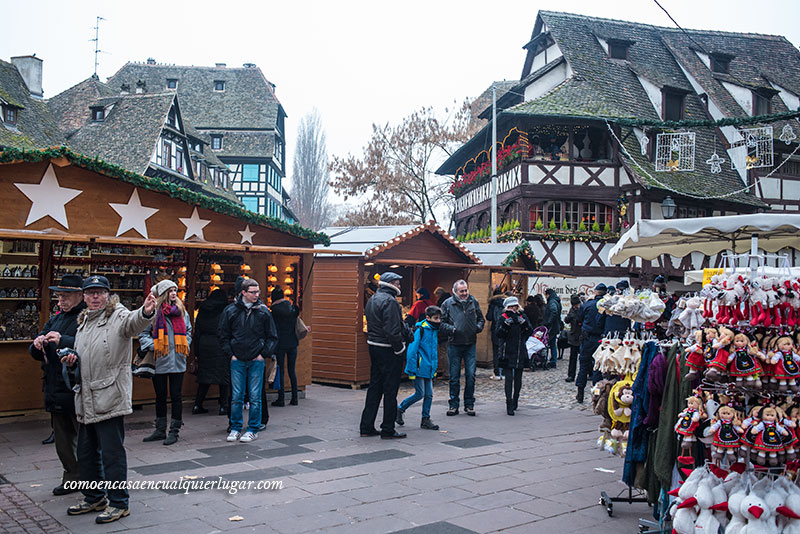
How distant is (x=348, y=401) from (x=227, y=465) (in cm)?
454

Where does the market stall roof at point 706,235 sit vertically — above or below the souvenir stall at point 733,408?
above

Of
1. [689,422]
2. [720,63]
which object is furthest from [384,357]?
[720,63]

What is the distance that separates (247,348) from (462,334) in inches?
129

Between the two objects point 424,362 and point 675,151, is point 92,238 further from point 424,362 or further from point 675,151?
point 675,151

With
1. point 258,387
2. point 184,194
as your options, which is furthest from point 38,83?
point 258,387

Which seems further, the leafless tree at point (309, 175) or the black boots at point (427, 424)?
the leafless tree at point (309, 175)

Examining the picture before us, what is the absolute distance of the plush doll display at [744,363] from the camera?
4.50m

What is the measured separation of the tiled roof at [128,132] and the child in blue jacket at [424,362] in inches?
1060

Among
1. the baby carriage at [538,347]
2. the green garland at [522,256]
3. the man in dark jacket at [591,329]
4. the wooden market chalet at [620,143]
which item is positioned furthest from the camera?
the wooden market chalet at [620,143]

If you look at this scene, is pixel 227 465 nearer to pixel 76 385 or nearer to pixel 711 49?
pixel 76 385

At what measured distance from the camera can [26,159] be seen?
8.55m

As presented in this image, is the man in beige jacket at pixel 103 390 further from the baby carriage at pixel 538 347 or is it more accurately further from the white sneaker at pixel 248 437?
the baby carriage at pixel 538 347

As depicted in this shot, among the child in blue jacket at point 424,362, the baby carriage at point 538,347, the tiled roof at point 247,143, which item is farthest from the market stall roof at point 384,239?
the tiled roof at point 247,143

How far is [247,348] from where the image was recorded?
856cm
